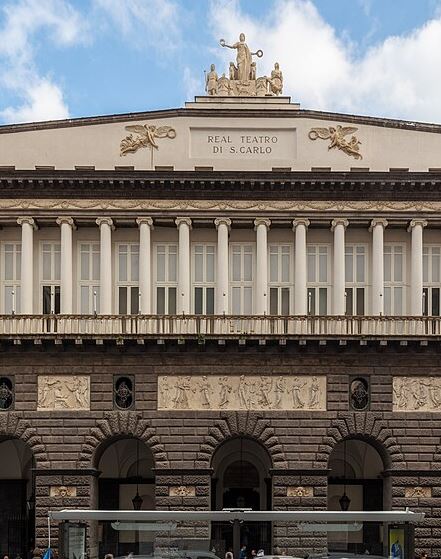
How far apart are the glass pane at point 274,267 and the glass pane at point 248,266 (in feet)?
3.24

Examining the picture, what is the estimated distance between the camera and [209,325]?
5259cm

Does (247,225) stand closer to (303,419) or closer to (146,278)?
(146,278)

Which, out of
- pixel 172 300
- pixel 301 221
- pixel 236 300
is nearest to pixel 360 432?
pixel 236 300

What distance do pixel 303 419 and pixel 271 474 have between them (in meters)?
2.95

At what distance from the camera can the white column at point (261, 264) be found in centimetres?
5481

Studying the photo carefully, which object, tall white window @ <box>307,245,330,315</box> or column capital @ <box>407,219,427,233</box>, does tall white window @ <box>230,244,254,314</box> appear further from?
column capital @ <box>407,219,427,233</box>

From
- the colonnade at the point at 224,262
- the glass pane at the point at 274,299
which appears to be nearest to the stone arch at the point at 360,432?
the colonnade at the point at 224,262

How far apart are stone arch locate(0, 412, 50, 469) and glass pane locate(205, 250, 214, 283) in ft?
37.4

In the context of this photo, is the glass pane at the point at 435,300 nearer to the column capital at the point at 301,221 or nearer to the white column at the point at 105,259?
the column capital at the point at 301,221

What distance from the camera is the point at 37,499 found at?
5097cm

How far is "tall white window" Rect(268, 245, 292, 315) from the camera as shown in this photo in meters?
55.5

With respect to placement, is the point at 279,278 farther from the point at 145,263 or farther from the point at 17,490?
the point at 17,490

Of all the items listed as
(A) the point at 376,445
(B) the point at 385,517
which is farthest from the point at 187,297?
(B) the point at 385,517

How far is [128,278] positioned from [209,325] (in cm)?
551
